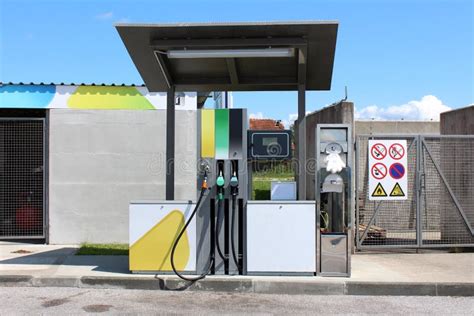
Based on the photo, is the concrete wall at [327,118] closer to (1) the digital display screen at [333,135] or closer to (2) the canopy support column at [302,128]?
(2) the canopy support column at [302,128]

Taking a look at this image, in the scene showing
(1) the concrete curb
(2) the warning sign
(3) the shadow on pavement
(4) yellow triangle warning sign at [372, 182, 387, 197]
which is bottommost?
(1) the concrete curb

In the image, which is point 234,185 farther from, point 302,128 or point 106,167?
point 106,167

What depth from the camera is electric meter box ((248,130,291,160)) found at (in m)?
8.09

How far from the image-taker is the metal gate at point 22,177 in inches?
465

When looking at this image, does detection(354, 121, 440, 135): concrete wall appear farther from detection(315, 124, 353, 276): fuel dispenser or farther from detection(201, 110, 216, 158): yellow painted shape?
detection(201, 110, 216, 158): yellow painted shape

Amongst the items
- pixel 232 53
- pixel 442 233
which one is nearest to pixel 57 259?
pixel 232 53

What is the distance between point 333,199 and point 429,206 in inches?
150

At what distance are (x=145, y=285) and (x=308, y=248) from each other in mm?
2368

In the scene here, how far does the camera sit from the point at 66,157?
39.1 ft

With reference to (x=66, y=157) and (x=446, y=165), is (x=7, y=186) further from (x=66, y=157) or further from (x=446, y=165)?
(x=446, y=165)

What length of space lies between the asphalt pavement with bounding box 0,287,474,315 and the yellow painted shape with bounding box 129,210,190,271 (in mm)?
547

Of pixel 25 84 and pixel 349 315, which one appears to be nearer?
pixel 349 315

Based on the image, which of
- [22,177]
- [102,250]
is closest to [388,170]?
[102,250]

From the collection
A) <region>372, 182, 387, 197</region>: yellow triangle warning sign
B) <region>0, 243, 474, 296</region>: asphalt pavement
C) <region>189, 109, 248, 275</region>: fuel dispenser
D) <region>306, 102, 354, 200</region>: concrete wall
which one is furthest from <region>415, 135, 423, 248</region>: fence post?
<region>189, 109, 248, 275</region>: fuel dispenser
